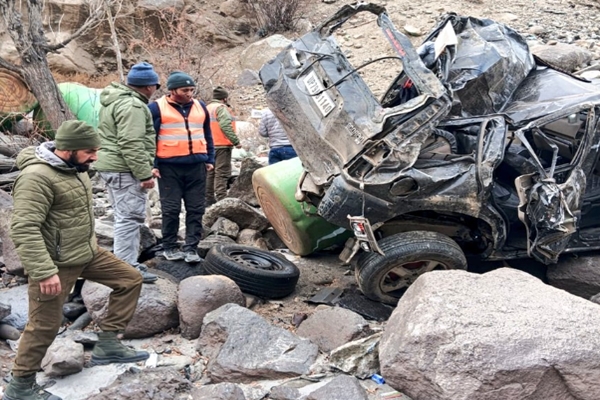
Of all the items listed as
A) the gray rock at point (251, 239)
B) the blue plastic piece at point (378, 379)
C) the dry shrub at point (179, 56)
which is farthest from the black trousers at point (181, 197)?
the dry shrub at point (179, 56)

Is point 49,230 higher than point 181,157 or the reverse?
higher

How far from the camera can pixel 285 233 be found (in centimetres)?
632

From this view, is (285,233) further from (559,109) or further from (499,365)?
(499,365)

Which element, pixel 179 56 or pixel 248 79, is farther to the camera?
pixel 248 79

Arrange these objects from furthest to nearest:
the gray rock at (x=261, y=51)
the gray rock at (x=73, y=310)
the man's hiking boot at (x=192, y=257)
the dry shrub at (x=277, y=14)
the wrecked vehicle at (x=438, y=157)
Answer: the dry shrub at (x=277, y=14) < the gray rock at (x=261, y=51) < the man's hiking boot at (x=192, y=257) < the gray rock at (x=73, y=310) < the wrecked vehicle at (x=438, y=157)

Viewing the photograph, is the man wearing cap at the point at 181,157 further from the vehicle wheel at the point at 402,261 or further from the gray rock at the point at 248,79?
the gray rock at the point at 248,79

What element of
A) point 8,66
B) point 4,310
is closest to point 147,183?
point 4,310

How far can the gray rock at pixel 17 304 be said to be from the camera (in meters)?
4.79

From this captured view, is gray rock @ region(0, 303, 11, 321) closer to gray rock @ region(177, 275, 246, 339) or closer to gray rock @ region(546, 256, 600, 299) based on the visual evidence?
gray rock @ region(177, 275, 246, 339)

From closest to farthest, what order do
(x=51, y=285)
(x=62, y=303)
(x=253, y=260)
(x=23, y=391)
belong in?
(x=51, y=285) → (x=23, y=391) → (x=62, y=303) → (x=253, y=260)

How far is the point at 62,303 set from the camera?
371cm

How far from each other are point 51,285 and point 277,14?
1603cm

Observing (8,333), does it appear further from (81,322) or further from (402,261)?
(402,261)

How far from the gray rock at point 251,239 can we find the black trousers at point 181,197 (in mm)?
843
